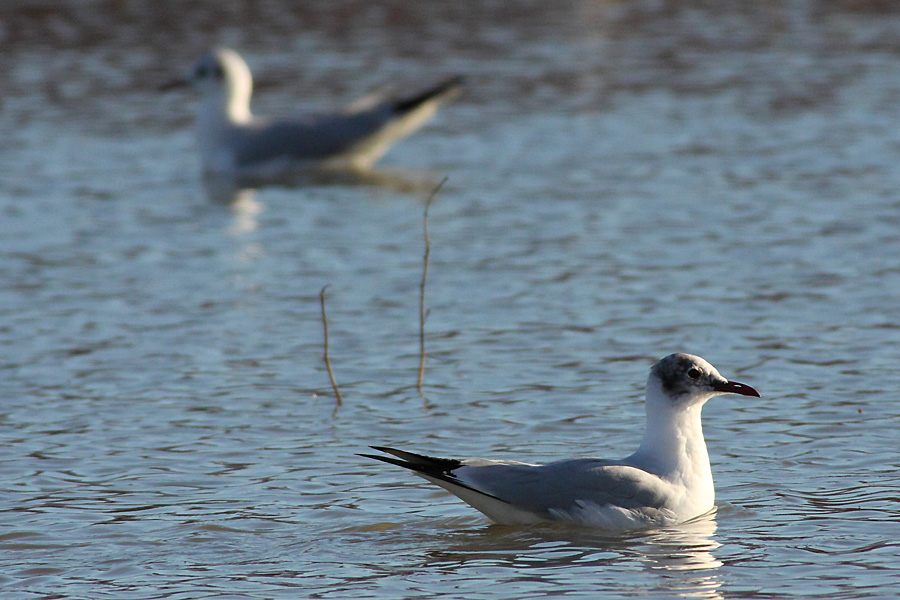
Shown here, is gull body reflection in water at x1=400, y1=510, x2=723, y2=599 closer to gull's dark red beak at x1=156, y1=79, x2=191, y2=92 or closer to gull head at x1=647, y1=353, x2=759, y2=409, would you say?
gull head at x1=647, y1=353, x2=759, y2=409

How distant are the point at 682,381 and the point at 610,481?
27.4 inches

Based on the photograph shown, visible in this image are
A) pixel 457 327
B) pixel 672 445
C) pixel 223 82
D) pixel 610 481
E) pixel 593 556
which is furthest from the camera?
pixel 223 82

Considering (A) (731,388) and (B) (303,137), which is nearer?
(A) (731,388)

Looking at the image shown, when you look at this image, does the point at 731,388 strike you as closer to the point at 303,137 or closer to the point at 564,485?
the point at 564,485

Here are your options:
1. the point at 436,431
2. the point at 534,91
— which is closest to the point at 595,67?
the point at 534,91

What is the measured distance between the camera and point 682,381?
768 centimetres

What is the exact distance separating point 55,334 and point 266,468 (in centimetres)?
349

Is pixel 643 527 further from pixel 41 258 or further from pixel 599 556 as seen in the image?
pixel 41 258

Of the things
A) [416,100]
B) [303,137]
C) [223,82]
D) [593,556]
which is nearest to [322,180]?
[303,137]

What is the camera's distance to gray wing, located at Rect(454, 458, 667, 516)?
7.31 m

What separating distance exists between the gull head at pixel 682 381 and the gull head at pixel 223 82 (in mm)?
11819

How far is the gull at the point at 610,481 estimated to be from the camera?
7.30m

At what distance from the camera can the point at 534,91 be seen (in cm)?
2178

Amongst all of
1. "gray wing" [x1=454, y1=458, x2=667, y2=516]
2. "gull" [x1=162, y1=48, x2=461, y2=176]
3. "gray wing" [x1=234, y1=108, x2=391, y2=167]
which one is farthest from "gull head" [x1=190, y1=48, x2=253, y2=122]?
"gray wing" [x1=454, y1=458, x2=667, y2=516]
